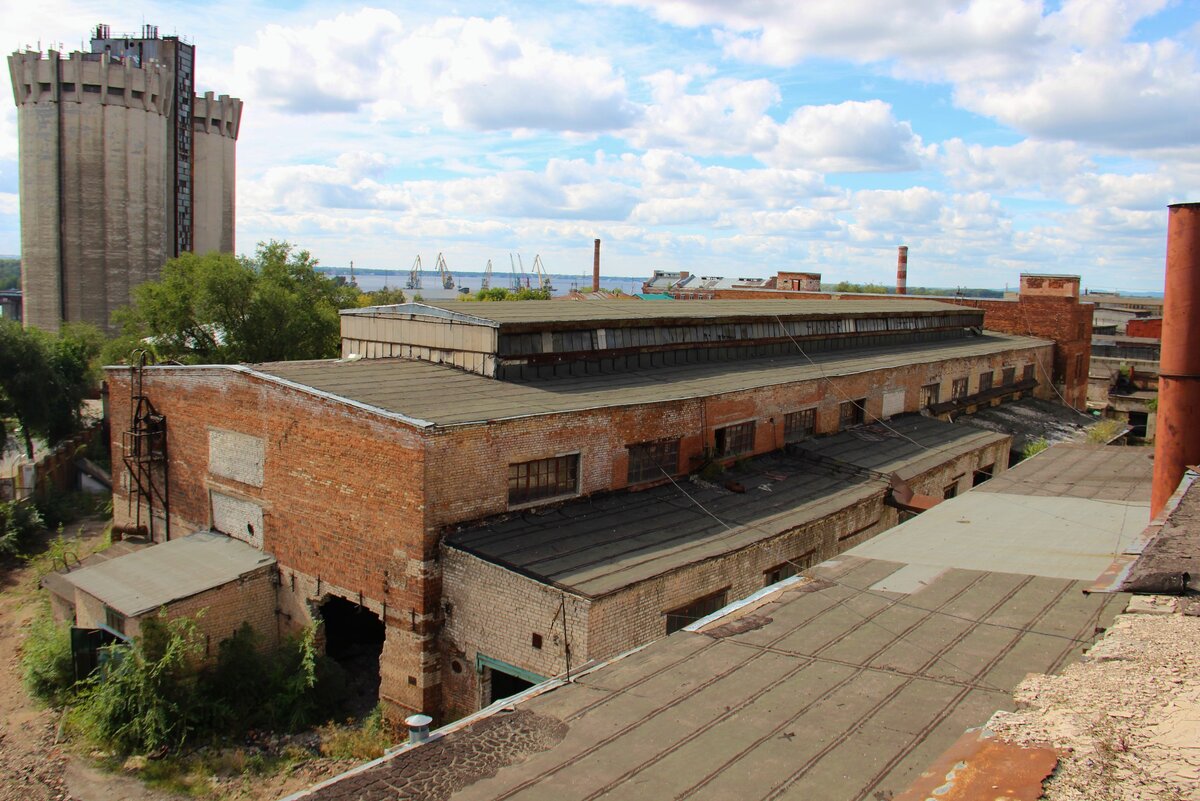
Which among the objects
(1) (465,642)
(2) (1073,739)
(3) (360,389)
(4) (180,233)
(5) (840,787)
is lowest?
(1) (465,642)

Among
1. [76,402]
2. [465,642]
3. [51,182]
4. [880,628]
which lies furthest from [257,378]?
[51,182]

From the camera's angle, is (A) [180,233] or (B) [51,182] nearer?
(B) [51,182]

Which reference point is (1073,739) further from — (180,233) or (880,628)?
(180,233)

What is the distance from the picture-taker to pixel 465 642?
1423cm

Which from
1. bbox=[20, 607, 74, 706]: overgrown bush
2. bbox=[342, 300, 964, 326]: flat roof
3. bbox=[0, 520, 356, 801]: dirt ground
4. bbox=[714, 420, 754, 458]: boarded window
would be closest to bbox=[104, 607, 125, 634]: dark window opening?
bbox=[20, 607, 74, 706]: overgrown bush

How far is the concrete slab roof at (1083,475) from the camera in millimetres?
18062

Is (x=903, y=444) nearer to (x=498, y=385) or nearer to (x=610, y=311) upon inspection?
(x=610, y=311)

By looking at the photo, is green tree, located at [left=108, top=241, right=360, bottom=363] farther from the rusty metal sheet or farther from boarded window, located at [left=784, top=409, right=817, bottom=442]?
the rusty metal sheet

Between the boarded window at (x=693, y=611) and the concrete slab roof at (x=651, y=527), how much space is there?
0.75 m

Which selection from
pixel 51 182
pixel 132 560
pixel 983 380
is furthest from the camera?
pixel 51 182

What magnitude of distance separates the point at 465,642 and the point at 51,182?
52.2 meters

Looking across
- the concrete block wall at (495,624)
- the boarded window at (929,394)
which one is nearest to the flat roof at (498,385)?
the concrete block wall at (495,624)

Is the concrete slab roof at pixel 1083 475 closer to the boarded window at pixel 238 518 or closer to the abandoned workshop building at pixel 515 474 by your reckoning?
the abandoned workshop building at pixel 515 474

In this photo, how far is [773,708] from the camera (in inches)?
309
